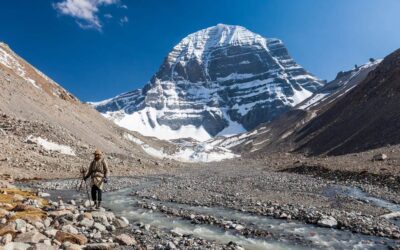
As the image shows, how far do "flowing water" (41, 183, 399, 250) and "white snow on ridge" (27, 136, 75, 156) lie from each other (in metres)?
30.1

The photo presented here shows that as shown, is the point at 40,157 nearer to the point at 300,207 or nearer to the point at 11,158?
the point at 11,158

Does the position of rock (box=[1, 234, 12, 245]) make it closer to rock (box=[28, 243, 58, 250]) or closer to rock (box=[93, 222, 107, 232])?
rock (box=[28, 243, 58, 250])

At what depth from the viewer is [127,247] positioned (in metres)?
15.0

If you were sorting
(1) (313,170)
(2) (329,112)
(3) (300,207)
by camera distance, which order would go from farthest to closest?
(2) (329,112) → (1) (313,170) → (3) (300,207)

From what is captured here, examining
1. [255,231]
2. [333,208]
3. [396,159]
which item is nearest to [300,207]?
[333,208]

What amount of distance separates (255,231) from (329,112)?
154m

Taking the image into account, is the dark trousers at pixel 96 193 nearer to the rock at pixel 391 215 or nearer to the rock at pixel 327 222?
the rock at pixel 327 222

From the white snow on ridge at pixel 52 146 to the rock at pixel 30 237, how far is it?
42655 mm

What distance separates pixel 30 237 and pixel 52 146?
1765 inches

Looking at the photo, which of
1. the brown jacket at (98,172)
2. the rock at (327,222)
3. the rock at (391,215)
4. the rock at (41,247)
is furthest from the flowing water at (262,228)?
the rock at (41,247)

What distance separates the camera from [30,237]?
13.3m

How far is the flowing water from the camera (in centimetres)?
1786

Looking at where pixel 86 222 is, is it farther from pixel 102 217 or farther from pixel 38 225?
pixel 38 225

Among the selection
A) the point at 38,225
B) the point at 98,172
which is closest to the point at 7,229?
the point at 38,225
